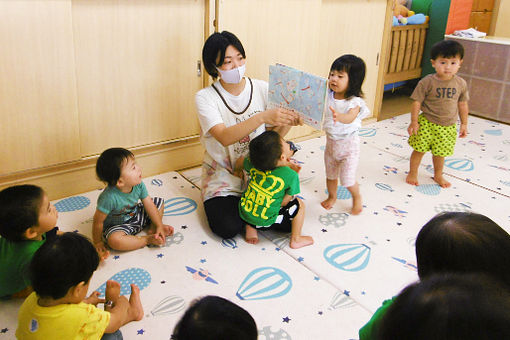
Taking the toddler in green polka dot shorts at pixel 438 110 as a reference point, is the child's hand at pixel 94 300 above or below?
below

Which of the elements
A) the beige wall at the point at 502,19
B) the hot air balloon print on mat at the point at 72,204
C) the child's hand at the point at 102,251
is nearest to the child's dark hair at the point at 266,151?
the child's hand at the point at 102,251

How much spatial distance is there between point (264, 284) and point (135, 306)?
0.44 meters

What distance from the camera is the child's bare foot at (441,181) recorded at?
7.97ft

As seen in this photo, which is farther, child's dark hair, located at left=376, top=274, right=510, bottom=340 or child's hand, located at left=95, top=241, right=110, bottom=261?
child's hand, located at left=95, top=241, right=110, bottom=261

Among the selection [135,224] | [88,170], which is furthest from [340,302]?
[88,170]

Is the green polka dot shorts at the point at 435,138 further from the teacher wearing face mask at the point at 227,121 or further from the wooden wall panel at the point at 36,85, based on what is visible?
the wooden wall panel at the point at 36,85

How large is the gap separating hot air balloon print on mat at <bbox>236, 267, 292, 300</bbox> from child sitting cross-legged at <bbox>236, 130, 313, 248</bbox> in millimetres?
195

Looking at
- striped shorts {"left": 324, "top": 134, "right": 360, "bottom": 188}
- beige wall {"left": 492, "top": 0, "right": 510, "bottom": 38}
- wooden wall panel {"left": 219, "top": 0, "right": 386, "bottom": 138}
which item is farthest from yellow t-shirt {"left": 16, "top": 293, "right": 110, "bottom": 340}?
beige wall {"left": 492, "top": 0, "right": 510, "bottom": 38}

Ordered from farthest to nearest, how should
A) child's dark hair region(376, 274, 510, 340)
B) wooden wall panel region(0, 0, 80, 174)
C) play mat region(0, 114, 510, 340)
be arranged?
wooden wall panel region(0, 0, 80, 174) < play mat region(0, 114, 510, 340) < child's dark hair region(376, 274, 510, 340)

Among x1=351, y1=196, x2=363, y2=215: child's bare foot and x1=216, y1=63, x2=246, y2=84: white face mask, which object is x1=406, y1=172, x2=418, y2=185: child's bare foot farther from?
x1=216, y1=63, x2=246, y2=84: white face mask

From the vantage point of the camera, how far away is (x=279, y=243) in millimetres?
1890

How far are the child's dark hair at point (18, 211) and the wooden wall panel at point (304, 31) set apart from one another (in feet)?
4.36

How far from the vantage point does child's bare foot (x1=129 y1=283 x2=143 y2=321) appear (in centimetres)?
142

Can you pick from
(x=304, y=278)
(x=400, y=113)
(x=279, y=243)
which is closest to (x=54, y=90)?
(x=279, y=243)
